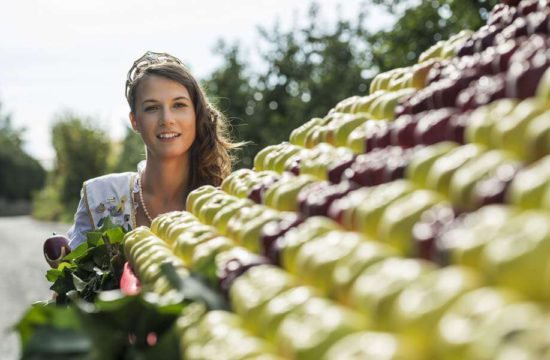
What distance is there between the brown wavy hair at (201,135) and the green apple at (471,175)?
2.53 meters

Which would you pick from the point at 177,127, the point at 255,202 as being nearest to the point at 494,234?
the point at 255,202

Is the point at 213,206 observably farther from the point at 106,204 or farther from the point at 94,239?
the point at 106,204

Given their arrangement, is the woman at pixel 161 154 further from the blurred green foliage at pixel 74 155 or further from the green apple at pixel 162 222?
the blurred green foliage at pixel 74 155

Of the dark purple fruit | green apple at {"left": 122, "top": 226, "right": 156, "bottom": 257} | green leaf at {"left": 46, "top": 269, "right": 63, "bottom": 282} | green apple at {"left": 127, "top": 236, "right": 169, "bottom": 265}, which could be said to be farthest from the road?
green apple at {"left": 127, "top": 236, "right": 169, "bottom": 265}

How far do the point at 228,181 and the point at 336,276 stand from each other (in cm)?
80

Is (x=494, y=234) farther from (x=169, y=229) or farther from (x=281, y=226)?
(x=169, y=229)

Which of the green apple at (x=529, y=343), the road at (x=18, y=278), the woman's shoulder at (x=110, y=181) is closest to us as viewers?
the green apple at (x=529, y=343)

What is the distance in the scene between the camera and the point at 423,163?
1.27 meters

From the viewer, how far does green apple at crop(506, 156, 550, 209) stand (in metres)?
1.02

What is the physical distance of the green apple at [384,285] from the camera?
3.41ft

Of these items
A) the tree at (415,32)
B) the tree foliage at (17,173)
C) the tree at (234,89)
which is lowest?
the tree foliage at (17,173)

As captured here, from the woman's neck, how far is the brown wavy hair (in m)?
0.06

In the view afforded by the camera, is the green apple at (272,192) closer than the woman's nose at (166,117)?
Yes

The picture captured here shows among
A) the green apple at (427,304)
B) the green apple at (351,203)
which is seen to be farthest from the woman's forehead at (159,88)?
the green apple at (427,304)
